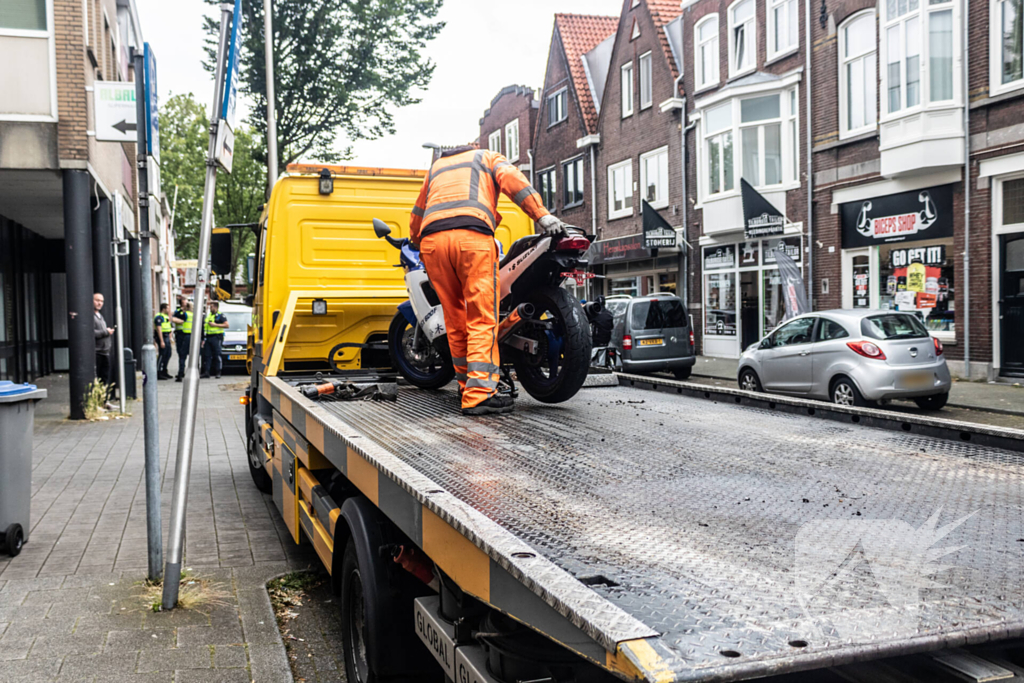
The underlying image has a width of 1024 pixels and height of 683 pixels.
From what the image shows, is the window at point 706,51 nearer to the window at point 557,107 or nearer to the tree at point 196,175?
the window at point 557,107

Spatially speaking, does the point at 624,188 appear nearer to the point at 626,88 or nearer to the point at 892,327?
the point at 626,88

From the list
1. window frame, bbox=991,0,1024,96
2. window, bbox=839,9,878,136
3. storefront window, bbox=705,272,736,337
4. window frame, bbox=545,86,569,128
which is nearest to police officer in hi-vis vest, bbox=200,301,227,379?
storefront window, bbox=705,272,736,337

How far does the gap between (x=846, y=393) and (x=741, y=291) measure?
11.7 meters

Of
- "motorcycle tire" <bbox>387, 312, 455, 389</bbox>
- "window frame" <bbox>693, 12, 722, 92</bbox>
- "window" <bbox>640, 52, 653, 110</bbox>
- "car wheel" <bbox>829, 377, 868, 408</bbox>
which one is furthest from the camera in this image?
"window" <bbox>640, 52, 653, 110</bbox>

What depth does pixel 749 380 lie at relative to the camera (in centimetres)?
1419

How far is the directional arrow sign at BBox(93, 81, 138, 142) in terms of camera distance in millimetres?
5250

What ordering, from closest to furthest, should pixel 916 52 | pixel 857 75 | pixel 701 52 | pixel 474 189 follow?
pixel 474 189
pixel 916 52
pixel 857 75
pixel 701 52

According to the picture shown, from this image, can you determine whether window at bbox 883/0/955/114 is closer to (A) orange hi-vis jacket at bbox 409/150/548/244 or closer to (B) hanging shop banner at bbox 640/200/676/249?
(B) hanging shop banner at bbox 640/200/676/249

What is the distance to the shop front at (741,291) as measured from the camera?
22.1 metres

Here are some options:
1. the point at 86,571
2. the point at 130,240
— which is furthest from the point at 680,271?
the point at 86,571

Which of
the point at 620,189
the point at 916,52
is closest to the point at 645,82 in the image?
the point at 620,189

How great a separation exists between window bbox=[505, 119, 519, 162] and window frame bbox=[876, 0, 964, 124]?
22773mm

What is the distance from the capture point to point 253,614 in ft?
14.9

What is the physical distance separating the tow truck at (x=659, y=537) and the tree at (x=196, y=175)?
120 feet
